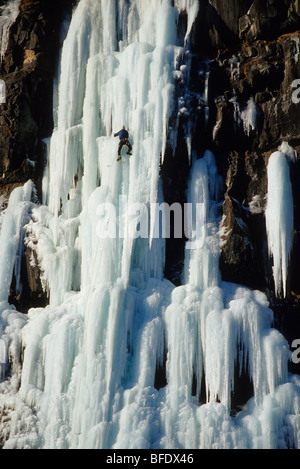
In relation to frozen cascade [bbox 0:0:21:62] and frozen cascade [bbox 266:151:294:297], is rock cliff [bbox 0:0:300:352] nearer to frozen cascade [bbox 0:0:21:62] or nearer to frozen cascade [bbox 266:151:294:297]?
frozen cascade [bbox 266:151:294:297]

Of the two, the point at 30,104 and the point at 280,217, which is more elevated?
the point at 30,104

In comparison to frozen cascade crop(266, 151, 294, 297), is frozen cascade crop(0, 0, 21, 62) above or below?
above

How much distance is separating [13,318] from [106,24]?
7.63m

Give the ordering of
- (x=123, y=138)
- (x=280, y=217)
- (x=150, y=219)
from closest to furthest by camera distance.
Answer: (x=280, y=217), (x=150, y=219), (x=123, y=138)

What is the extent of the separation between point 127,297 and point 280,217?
12.1 ft

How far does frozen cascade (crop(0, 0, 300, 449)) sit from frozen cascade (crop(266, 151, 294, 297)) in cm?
78

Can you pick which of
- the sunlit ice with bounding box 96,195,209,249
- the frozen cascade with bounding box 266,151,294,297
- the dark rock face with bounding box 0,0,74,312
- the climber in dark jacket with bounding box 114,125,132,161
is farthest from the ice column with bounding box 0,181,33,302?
the frozen cascade with bounding box 266,151,294,297

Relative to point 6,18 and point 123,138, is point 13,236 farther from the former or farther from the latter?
point 6,18

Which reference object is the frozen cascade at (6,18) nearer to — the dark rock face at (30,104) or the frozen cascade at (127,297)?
the dark rock face at (30,104)

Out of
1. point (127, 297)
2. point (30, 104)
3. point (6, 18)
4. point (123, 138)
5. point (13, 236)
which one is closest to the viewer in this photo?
point (127, 297)

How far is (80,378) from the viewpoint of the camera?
10.6 metres

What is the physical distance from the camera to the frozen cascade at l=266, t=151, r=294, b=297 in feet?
37.5

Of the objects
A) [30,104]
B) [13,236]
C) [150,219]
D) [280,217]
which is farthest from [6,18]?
[280,217]

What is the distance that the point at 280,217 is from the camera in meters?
11.5
